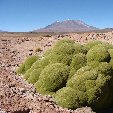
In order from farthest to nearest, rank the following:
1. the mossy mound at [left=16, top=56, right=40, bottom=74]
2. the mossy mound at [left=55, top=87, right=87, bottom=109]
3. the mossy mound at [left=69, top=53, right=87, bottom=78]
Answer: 1. the mossy mound at [left=16, top=56, right=40, bottom=74]
2. the mossy mound at [left=69, top=53, right=87, bottom=78]
3. the mossy mound at [left=55, top=87, right=87, bottom=109]

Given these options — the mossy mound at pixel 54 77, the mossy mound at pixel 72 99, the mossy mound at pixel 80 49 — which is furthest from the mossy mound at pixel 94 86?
the mossy mound at pixel 80 49

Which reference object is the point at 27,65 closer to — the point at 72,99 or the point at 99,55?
the point at 99,55

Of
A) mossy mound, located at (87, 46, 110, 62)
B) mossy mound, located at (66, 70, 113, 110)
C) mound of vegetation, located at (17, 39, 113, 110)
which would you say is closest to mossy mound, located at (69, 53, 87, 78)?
mound of vegetation, located at (17, 39, 113, 110)

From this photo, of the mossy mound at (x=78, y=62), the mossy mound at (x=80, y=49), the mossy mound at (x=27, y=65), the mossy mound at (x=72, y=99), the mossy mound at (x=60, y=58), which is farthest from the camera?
the mossy mound at (x=27, y=65)

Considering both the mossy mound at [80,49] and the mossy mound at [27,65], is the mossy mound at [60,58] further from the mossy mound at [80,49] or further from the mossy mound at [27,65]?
the mossy mound at [27,65]

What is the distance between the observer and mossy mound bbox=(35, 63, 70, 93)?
1139cm

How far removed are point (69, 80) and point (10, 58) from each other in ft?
31.0

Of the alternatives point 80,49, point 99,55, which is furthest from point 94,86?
point 80,49

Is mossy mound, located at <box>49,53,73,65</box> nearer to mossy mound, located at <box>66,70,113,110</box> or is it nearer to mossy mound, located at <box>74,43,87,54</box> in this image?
mossy mound, located at <box>74,43,87,54</box>

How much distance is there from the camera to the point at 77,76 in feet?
36.2

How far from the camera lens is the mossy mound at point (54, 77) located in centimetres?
1139

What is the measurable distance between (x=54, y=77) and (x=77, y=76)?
79cm

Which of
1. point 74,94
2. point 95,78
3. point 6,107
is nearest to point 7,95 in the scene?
point 6,107

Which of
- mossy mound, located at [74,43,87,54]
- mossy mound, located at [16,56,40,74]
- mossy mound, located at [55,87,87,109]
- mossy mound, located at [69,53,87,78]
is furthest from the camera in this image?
mossy mound, located at [16,56,40,74]
